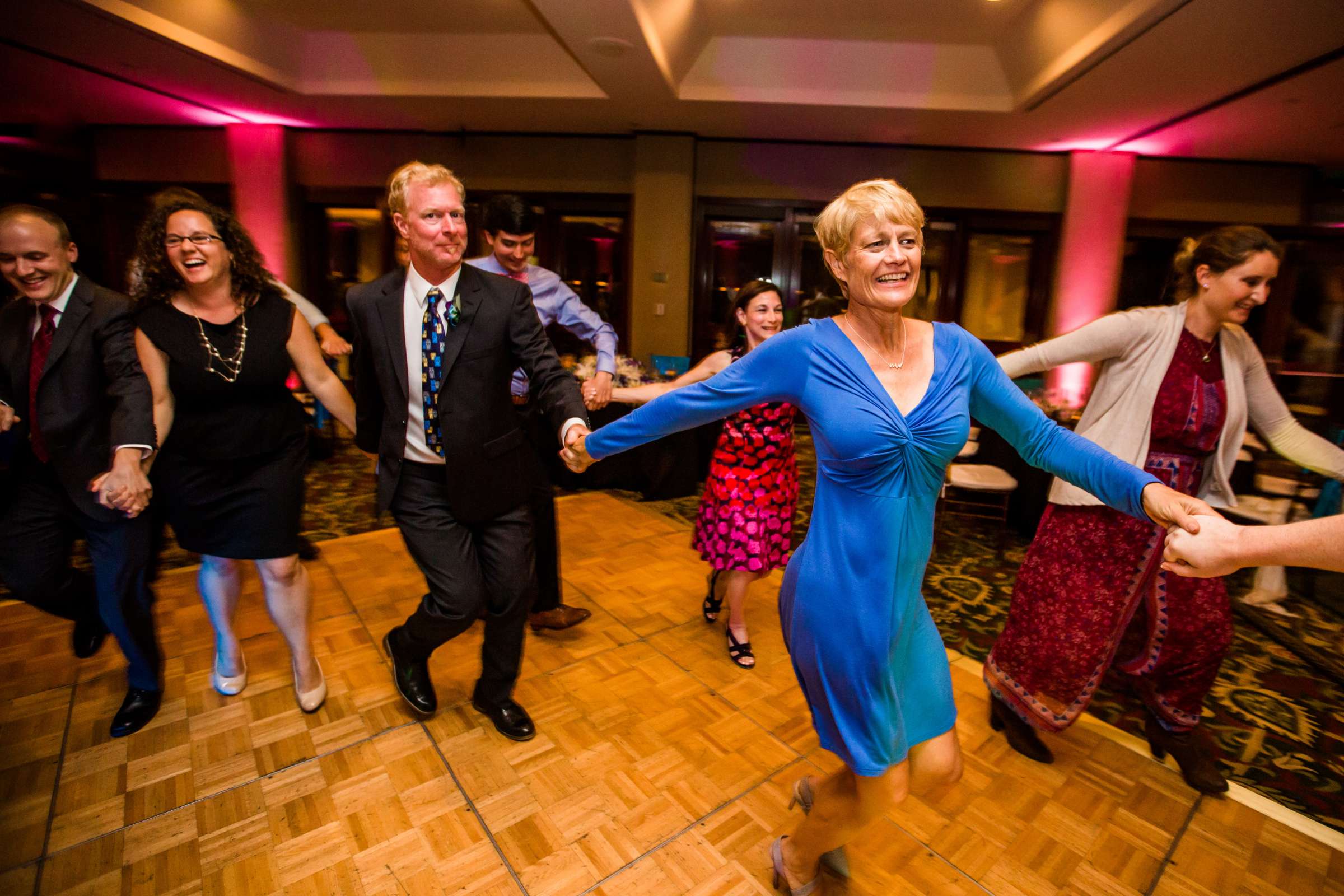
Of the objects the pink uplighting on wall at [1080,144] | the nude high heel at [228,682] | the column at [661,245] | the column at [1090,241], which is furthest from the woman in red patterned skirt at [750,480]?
the pink uplighting on wall at [1080,144]

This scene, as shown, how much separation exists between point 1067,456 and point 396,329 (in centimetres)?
186

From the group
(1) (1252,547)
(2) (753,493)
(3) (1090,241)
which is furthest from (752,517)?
(3) (1090,241)

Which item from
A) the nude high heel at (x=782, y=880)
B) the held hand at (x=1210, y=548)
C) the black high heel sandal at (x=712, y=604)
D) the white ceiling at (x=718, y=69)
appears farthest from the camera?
the white ceiling at (x=718, y=69)

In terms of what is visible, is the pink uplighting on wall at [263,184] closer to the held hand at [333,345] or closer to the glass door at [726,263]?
the glass door at [726,263]

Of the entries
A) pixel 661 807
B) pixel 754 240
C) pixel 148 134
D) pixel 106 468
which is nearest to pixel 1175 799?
pixel 661 807

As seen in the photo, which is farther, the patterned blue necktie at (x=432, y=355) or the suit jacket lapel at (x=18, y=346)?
the suit jacket lapel at (x=18, y=346)

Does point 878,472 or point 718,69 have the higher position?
point 718,69

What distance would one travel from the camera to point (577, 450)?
1.81 metres

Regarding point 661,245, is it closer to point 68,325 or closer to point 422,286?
point 422,286

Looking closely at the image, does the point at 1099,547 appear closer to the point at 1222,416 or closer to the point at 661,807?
the point at 1222,416

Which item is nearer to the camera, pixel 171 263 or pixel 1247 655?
pixel 171 263

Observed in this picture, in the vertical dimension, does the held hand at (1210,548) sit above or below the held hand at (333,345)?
below

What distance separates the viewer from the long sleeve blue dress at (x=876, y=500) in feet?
4.51

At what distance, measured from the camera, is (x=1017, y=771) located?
90.0 inches
